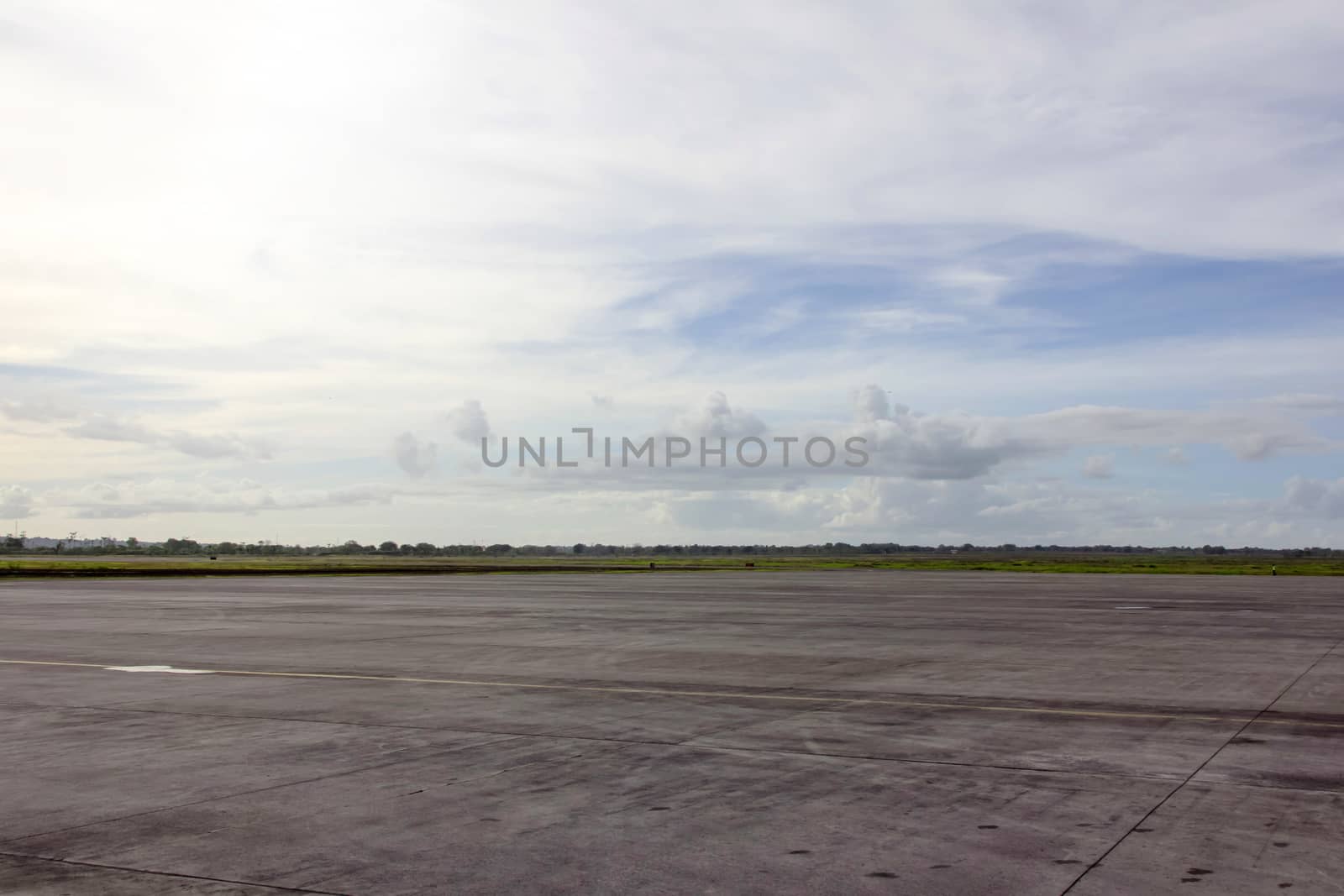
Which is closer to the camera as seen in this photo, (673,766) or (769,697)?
(673,766)

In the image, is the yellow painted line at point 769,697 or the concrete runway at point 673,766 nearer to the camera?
the concrete runway at point 673,766

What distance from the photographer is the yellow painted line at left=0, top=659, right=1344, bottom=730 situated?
1408 centimetres

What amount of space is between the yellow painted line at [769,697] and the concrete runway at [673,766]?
0.09m

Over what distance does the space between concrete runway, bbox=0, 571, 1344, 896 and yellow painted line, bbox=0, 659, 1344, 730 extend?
0.09 meters

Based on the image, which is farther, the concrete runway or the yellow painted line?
the yellow painted line

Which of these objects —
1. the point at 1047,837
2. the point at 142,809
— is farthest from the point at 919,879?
the point at 142,809

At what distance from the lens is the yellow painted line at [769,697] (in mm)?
14078

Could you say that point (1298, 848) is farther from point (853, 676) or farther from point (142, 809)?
point (853, 676)

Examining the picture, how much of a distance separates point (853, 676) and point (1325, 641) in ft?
45.6

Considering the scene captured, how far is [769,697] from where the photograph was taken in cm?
1619

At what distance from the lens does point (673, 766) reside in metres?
11.1

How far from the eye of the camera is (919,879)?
24.1 feet

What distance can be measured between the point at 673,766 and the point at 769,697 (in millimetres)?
5285

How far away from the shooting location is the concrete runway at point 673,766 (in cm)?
764
